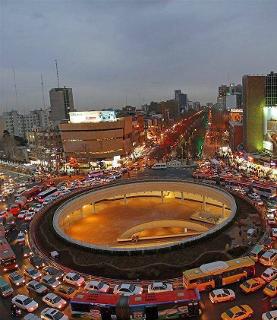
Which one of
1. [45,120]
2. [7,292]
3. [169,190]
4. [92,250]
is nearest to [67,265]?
[92,250]

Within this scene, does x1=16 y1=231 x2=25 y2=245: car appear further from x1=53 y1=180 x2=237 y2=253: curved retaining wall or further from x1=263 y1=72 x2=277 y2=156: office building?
x1=263 y1=72 x2=277 y2=156: office building

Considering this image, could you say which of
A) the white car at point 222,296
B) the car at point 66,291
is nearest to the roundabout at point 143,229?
the car at point 66,291

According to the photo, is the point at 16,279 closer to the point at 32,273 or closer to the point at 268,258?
the point at 32,273

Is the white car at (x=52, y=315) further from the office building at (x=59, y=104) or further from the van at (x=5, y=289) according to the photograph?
the office building at (x=59, y=104)

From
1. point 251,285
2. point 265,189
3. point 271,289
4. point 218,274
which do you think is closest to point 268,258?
point 271,289

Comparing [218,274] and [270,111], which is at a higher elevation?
[270,111]

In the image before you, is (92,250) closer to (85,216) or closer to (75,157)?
(85,216)
